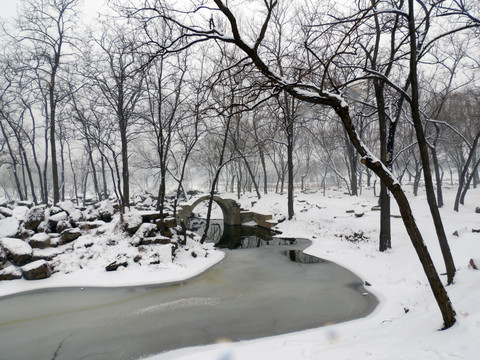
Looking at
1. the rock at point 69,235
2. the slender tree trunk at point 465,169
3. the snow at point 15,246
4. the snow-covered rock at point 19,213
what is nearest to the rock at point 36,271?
the snow at point 15,246

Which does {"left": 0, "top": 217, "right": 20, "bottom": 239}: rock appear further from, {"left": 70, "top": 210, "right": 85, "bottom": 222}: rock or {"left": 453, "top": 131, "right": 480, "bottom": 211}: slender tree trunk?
{"left": 453, "top": 131, "right": 480, "bottom": 211}: slender tree trunk

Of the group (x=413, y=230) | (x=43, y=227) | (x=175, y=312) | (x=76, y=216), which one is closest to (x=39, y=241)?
(x=43, y=227)

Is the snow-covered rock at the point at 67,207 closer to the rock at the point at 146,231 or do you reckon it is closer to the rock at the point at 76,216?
the rock at the point at 76,216

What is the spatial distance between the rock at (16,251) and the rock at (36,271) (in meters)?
0.63

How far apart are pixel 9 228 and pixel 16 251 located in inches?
88.7

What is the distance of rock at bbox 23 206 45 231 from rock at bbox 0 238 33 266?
85.9 inches

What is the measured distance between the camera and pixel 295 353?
4406mm

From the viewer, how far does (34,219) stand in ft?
43.1

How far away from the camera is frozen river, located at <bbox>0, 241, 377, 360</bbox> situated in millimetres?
6016

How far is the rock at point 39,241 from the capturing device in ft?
38.8

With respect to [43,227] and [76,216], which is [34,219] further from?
[76,216]

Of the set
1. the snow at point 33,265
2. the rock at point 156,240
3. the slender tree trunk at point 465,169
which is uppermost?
the slender tree trunk at point 465,169

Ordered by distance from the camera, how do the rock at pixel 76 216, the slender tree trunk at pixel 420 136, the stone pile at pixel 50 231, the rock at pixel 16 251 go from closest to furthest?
1. the slender tree trunk at pixel 420 136
2. the stone pile at pixel 50 231
3. the rock at pixel 16 251
4. the rock at pixel 76 216

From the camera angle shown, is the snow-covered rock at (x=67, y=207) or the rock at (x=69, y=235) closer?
the rock at (x=69, y=235)
